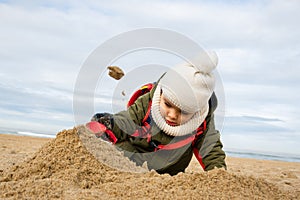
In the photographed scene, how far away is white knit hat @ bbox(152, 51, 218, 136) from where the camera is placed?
2895 millimetres

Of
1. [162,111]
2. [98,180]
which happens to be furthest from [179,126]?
[98,180]

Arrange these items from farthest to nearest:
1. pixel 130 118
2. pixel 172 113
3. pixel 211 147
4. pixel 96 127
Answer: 1. pixel 130 118
2. pixel 211 147
3. pixel 172 113
4. pixel 96 127

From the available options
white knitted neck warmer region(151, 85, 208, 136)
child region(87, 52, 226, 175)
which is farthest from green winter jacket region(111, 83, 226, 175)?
white knitted neck warmer region(151, 85, 208, 136)

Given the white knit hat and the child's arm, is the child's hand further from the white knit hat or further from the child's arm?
the white knit hat

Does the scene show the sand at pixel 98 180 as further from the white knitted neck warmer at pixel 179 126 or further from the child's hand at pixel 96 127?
the white knitted neck warmer at pixel 179 126

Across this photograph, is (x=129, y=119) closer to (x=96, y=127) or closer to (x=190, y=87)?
(x=96, y=127)

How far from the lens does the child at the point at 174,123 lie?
293 cm

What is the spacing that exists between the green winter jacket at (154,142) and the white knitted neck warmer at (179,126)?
0.12 metres

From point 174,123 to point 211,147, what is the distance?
1.32ft

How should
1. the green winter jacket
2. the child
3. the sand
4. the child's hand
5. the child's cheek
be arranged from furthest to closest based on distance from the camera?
the green winter jacket, the child's cheek, the child, the child's hand, the sand

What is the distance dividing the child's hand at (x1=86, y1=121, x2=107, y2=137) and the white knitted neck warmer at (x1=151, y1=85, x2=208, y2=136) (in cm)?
52

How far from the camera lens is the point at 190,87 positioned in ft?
9.54

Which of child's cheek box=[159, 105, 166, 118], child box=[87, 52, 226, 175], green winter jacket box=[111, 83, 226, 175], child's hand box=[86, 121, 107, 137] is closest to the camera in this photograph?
child's hand box=[86, 121, 107, 137]

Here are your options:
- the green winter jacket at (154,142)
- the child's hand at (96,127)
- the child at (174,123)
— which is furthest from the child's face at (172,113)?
the child's hand at (96,127)
